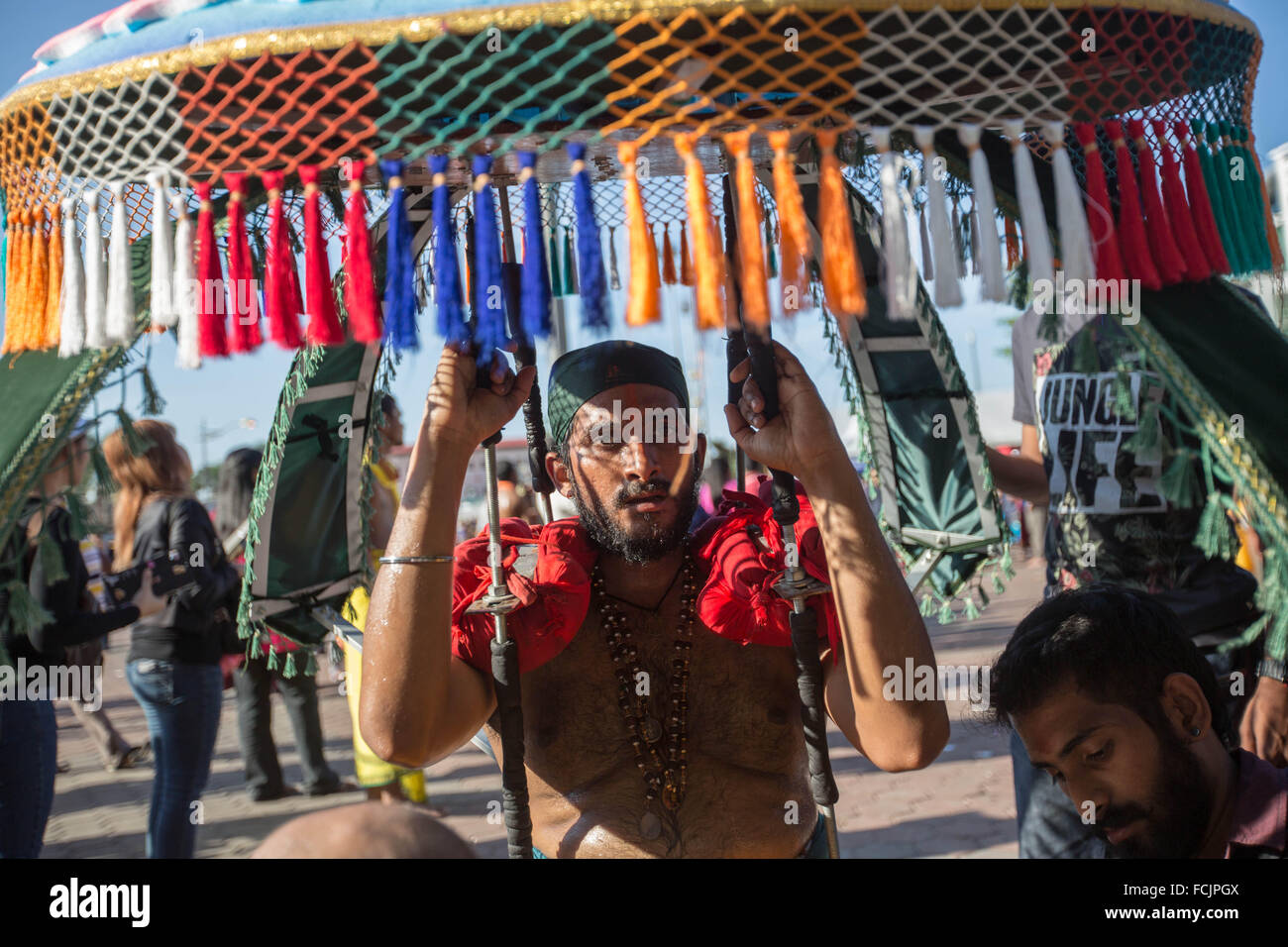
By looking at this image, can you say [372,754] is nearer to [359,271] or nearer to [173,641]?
[173,641]

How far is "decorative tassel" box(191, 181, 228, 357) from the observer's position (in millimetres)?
1567

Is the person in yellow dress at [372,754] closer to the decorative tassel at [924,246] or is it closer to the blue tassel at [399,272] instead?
the blue tassel at [399,272]

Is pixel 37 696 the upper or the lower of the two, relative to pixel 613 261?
lower

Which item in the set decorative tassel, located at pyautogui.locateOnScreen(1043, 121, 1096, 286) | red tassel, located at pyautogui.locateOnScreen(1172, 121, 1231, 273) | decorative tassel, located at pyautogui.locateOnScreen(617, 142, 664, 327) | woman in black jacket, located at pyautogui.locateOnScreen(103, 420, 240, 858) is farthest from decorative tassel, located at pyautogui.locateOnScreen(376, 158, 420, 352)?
woman in black jacket, located at pyautogui.locateOnScreen(103, 420, 240, 858)

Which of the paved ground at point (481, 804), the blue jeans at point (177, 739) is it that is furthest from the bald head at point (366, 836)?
the paved ground at point (481, 804)

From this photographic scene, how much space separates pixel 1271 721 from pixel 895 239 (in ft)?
5.33

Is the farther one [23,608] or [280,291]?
[23,608]

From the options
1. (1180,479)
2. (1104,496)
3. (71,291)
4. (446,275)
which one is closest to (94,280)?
(71,291)

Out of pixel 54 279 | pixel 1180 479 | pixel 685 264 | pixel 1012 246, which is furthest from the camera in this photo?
pixel 685 264

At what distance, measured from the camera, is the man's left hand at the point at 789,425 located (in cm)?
182

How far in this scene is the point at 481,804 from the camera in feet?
18.0

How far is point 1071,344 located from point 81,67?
2164mm

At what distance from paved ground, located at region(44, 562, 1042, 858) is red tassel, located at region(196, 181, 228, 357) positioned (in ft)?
10.1

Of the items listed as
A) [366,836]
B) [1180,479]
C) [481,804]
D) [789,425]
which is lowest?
[481,804]
